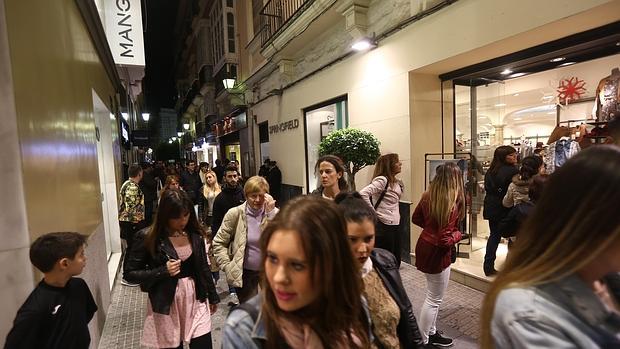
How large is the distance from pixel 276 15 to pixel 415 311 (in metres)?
8.50

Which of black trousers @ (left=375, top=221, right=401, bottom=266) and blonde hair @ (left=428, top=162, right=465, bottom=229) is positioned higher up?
blonde hair @ (left=428, top=162, right=465, bottom=229)

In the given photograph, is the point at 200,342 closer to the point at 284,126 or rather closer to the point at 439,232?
the point at 439,232

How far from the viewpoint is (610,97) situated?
12.5ft

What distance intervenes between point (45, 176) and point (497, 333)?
8.69 ft

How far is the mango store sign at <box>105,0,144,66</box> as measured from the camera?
6633 mm

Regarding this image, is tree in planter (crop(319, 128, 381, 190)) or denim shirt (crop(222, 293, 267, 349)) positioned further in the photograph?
tree in planter (crop(319, 128, 381, 190))

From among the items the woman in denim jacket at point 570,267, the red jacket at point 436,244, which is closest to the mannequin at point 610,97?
the red jacket at point 436,244

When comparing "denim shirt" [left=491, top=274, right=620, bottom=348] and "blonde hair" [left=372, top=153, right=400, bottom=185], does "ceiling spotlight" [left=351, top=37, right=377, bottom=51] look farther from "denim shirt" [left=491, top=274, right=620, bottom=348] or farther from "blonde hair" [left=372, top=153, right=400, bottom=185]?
"denim shirt" [left=491, top=274, right=620, bottom=348]

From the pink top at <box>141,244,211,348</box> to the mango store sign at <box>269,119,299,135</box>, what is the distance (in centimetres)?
717

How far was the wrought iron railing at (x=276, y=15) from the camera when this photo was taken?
8.88 meters

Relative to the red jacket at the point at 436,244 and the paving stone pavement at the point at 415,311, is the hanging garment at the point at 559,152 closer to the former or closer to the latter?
the red jacket at the point at 436,244

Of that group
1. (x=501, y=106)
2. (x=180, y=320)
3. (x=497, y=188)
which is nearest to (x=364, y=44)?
(x=501, y=106)

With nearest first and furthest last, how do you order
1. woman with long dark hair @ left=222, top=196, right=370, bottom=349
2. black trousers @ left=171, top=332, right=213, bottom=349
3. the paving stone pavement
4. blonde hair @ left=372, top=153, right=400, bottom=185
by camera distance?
woman with long dark hair @ left=222, top=196, right=370, bottom=349 → black trousers @ left=171, top=332, right=213, bottom=349 → the paving stone pavement → blonde hair @ left=372, top=153, right=400, bottom=185

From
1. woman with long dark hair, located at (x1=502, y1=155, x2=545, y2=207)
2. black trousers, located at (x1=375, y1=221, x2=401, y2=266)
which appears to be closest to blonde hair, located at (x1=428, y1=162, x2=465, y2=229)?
black trousers, located at (x1=375, y1=221, x2=401, y2=266)
